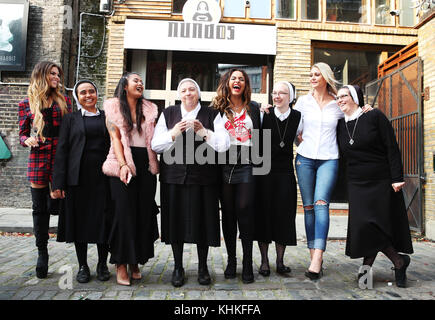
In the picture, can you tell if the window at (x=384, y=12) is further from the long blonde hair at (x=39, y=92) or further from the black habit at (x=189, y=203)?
the long blonde hair at (x=39, y=92)

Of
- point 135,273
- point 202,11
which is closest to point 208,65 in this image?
point 202,11

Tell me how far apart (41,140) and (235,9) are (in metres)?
7.06

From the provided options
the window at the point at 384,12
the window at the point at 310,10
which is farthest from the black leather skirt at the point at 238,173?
the window at the point at 384,12

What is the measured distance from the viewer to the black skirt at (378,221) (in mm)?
3145

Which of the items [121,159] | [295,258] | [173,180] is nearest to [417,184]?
[295,258]

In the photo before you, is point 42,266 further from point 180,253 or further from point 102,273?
point 180,253

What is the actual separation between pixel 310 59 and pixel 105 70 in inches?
210

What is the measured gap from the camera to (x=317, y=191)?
3453 mm

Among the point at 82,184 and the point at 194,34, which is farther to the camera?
the point at 194,34

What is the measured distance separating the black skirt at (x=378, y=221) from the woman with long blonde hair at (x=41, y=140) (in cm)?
304

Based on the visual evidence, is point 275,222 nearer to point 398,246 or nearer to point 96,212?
point 398,246

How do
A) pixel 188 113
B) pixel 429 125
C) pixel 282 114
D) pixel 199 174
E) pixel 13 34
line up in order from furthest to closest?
pixel 13 34 → pixel 429 125 → pixel 282 114 → pixel 188 113 → pixel 199 174

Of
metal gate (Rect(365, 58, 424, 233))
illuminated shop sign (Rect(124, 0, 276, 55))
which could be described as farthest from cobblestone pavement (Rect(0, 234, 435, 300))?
illuminated shop sign (Rect(124, 0, 276, 55))

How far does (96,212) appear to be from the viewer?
3209mm
